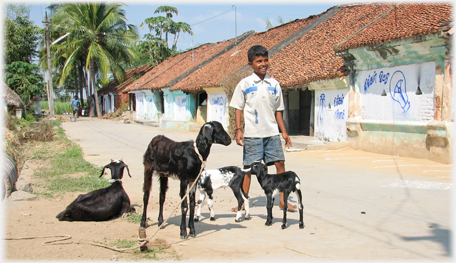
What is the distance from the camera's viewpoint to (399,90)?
11602 millimetres

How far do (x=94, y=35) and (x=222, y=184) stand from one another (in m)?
37.6

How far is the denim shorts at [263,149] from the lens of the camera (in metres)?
5.54

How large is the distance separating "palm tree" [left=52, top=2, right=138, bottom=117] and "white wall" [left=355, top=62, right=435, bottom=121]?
30.5 metres

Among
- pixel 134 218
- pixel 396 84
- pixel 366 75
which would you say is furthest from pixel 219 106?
pixel 134 218

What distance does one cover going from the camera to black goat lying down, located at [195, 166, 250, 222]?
5176 millimetres

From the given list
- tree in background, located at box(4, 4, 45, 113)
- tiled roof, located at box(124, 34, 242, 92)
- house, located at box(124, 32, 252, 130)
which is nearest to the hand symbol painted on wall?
house, located at box(124, 32, 252, 130)

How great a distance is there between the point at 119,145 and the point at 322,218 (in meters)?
11.9

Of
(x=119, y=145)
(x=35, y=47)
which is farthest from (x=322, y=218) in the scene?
(x=35, y=47)

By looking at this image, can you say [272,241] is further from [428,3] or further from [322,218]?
[428,3]

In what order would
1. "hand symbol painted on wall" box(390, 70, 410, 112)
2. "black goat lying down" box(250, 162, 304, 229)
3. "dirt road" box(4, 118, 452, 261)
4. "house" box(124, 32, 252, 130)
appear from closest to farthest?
"dirt road" box(4, 118, 452, 261)
"black goat lying down" box(250, 162, 304, 229)
"hand symbol painted on wall" box(390, 70, 410, 112)
"house" box(124, 32, 252, 130)

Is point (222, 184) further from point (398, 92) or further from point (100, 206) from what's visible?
point (398, 92)

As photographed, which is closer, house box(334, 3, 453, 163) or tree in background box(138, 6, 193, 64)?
house box(334, 3, 453, 163)

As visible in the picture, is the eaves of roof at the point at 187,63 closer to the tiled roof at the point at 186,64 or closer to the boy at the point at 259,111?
the tiled roof at the point at 186,64

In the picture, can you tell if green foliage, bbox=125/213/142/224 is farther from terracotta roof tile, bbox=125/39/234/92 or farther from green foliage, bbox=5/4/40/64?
green foliage, bbox=5/4/40/64
